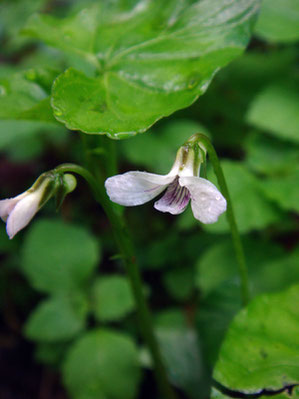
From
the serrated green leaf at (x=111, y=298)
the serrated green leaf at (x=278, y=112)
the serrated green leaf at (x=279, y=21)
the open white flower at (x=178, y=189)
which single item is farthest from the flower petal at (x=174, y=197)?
the serrated green leaf at (x=279, y=21)

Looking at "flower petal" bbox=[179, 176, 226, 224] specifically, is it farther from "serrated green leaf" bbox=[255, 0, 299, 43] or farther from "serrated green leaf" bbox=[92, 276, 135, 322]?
"serrated green leaf" bbox=[255, 0, 299, 43]

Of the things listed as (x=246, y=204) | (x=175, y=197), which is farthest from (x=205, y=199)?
(x=246, y=204)

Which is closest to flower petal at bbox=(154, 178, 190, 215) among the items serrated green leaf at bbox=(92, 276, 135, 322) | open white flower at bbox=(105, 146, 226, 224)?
open white flower at bbox=(105, 146, 226, 224)

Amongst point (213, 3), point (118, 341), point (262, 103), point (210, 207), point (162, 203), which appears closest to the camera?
point (210, 207)

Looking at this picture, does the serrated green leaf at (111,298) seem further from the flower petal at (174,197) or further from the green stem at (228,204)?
the flower petal at (174,197)

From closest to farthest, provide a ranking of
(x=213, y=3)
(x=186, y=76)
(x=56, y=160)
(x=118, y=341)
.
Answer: (x=186, y=76) < (x=213, y=3) < (x=118, y=341) < (x=56, y=160)

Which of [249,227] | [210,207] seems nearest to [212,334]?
[249,227]

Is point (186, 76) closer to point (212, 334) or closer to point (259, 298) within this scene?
point (259, 298)
